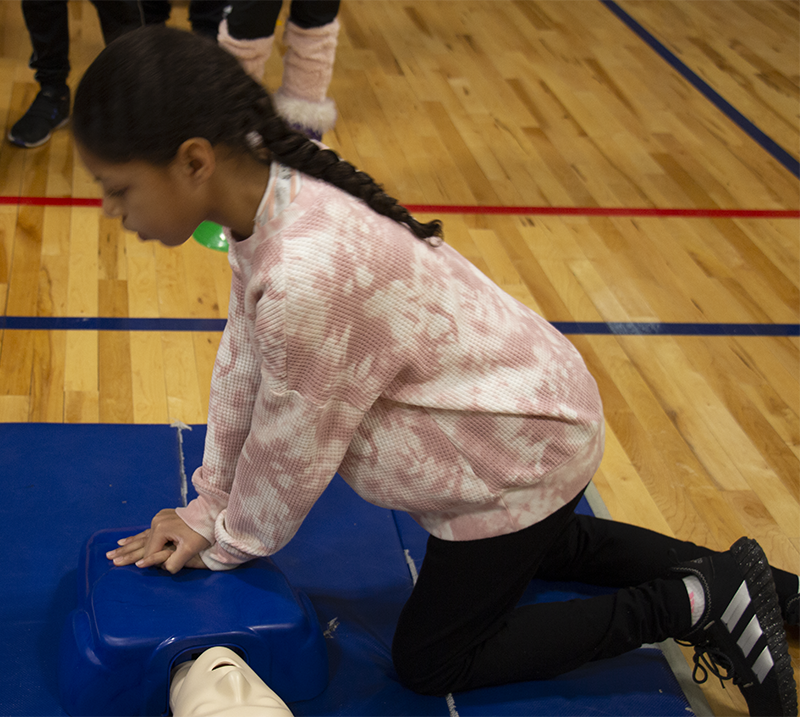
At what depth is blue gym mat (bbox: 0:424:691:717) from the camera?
129cm

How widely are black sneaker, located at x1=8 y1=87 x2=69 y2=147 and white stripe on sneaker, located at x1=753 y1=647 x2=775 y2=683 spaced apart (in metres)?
2.47

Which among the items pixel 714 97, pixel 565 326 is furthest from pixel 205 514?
pixel 714 97

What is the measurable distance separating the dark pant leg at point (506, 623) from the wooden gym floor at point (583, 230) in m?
0.25

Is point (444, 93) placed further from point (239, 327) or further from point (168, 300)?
point (239, 327)

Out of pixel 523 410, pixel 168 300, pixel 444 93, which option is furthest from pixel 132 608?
pixel 444 93

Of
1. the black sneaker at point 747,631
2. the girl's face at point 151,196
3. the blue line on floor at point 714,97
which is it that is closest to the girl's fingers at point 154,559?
the girl's face at point 151,196

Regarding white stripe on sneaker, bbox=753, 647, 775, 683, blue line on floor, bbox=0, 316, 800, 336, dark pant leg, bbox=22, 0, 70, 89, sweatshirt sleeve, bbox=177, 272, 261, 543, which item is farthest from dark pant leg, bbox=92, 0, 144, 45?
white stripe on sneaker, bbox=753, 647, 775, 683

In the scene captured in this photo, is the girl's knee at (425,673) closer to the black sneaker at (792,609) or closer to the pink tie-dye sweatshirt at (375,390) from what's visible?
the pink tie-dye sweatshirt at (375,390)

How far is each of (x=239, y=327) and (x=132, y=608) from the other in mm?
405

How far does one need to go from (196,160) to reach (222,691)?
630 mm

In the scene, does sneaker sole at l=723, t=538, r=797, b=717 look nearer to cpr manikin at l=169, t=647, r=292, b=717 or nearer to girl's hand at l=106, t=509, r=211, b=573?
cpr manikin at l=169, t=647, r=292, b=717

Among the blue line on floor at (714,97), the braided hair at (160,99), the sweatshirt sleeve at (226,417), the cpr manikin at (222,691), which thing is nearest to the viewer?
the braided hair at (160,99)

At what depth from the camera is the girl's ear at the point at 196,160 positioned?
87cm

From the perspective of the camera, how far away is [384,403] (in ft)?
3.46
